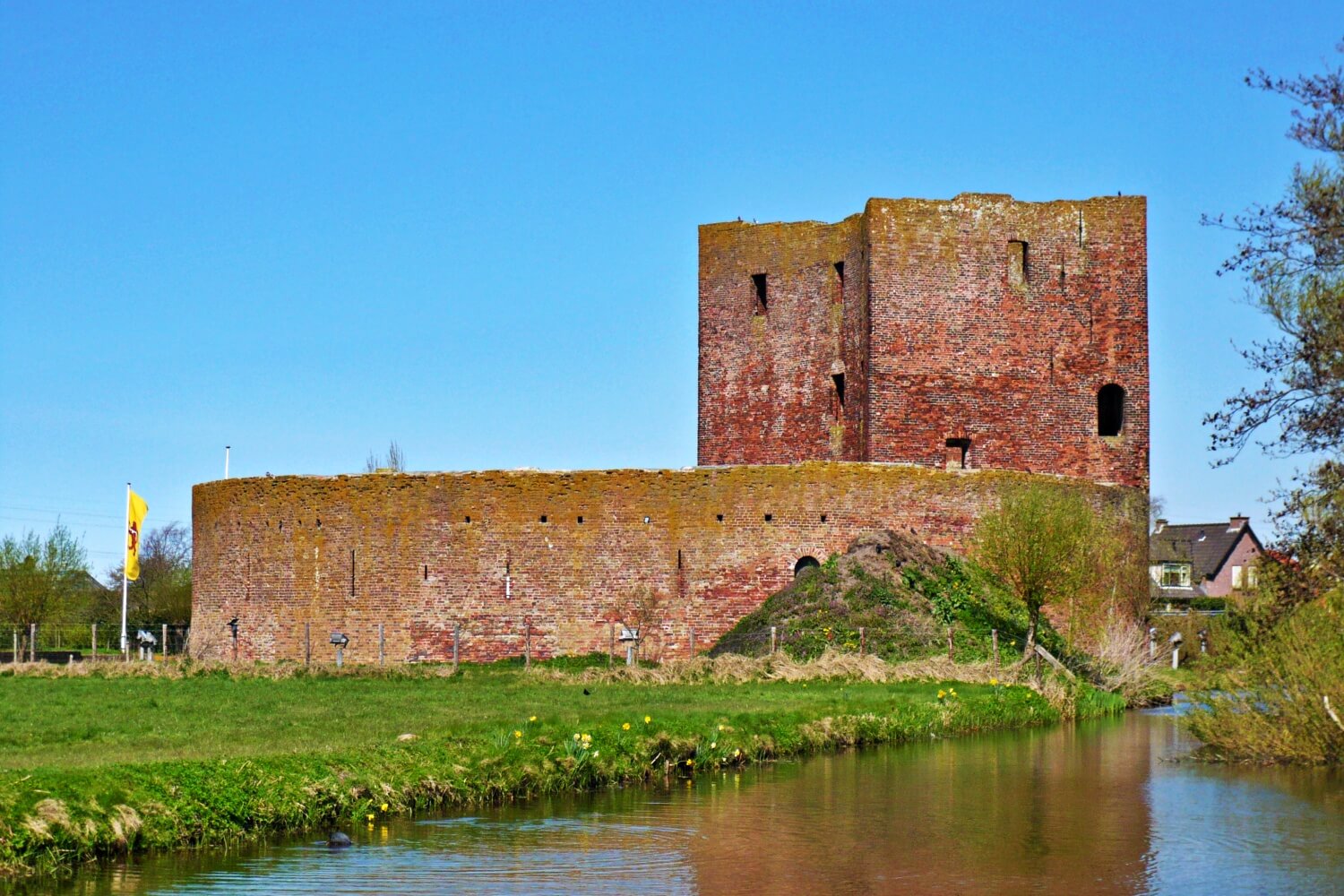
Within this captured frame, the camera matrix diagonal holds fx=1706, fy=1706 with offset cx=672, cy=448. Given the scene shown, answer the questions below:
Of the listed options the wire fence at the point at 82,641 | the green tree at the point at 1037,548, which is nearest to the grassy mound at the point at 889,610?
the green tree at the point at 1037,548

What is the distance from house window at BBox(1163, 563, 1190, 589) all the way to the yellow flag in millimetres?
39384

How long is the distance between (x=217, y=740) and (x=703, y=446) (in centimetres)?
2496

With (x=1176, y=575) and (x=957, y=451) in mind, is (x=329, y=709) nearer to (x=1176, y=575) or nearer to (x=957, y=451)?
(x=957, y=451)

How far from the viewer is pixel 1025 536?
2741 cm

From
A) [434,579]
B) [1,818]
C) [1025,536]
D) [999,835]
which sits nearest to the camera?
[1,818]

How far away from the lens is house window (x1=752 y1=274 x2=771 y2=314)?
38594 millimetres

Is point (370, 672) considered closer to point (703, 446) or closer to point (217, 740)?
point (217, 740)

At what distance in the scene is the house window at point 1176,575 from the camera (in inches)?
2582

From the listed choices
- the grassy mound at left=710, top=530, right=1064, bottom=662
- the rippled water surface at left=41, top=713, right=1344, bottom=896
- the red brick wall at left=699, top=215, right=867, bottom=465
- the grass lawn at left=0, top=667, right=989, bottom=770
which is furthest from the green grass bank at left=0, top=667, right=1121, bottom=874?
the red brick wall at left=699, top=215, right=867, bottom=465

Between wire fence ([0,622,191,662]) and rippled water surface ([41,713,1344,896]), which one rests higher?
rippled water surface ([41,713,1344,896])

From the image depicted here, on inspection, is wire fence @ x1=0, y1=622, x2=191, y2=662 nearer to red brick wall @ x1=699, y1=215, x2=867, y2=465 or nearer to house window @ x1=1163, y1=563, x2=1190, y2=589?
red brick wall @ x1=699, y1=215, x2=867, y2=465

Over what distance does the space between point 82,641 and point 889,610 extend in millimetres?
31651

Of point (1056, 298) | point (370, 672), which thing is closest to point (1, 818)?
point (370, 672)

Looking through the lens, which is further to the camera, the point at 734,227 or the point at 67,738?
the point at 734,227
